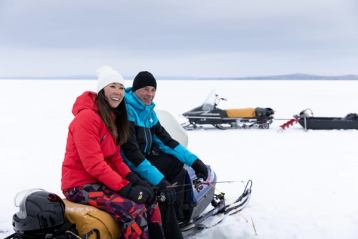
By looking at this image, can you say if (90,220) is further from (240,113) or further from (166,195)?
(240,113)

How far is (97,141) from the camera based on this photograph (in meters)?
2.84

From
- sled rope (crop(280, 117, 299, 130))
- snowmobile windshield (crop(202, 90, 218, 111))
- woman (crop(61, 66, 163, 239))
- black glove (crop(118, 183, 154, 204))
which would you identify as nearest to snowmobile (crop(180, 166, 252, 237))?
woman (crop(61, 66, 163, 239))

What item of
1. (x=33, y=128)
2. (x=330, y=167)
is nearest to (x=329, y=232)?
(x=330, y=167)

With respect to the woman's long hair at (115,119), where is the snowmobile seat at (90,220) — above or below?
below

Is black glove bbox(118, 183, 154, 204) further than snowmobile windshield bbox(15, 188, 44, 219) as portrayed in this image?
Yes

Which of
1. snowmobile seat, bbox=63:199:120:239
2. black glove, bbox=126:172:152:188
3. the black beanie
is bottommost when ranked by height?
snowmobile seat, bbox=63:199:120:239

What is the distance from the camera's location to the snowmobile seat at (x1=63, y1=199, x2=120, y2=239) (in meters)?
2.74

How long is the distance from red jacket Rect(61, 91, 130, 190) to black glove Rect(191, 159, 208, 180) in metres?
1.04

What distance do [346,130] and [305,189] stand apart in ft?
18.6

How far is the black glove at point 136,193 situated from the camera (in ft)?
9.36

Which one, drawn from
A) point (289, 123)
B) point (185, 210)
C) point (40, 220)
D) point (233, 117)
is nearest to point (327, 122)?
point (289, 123)

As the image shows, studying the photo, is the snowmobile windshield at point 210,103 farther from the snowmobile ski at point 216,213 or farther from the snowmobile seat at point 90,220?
the snowmobile seat at point 90,220

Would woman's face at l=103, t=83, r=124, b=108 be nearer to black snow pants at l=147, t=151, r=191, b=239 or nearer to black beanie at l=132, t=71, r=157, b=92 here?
black beanie at l=132, t=71, r=157, b=92

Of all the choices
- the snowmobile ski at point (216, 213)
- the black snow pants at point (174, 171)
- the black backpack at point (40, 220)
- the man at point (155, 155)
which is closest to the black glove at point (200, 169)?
the man at point (155, 155)
